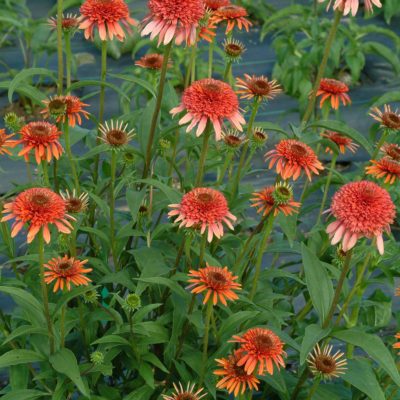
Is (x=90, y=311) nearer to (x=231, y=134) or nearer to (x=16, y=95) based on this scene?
(x=231, y=134)

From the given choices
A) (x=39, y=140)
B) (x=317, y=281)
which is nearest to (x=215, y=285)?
(x=317, y=281)

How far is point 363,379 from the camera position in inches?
58.6

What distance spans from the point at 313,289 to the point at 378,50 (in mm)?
2155

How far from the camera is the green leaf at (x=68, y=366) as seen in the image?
144 cm

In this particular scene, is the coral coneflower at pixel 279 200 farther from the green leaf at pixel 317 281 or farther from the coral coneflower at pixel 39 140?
the coral coneflower at pixel 39 140

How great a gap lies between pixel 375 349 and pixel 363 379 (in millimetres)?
141

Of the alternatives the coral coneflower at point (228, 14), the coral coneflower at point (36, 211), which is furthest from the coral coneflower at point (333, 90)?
the coral coneflower at point (36, 211)

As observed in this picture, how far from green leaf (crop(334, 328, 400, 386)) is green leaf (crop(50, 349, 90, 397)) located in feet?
1.67

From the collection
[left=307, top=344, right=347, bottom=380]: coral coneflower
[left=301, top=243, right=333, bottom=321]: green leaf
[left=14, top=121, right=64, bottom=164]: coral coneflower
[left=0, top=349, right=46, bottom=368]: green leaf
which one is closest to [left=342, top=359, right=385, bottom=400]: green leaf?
[left=307, top=344, right=347, bottom=380]: coral coneflower

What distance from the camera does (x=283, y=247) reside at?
179 centimetres

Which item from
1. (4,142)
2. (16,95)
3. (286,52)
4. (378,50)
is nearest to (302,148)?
(4,142)

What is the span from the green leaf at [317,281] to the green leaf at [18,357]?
23.1 inches

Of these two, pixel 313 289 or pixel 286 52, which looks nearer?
pixel 313 289

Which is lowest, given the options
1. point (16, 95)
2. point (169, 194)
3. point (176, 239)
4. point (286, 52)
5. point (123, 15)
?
point (16, 95)
